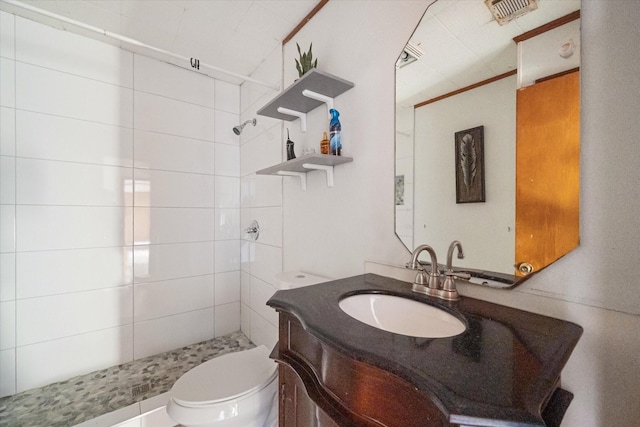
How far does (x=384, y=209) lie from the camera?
1.08m

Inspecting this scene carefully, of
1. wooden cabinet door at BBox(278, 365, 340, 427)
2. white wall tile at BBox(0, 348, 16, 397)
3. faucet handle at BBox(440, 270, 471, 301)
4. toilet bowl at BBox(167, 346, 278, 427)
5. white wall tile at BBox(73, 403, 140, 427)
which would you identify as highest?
faucet handle at BBox(440, 270, 471, 301)

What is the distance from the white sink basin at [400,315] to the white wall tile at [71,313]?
1.82 meters

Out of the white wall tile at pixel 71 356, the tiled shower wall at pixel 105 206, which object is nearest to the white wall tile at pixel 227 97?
the tiled shower wall at pixel 105 206

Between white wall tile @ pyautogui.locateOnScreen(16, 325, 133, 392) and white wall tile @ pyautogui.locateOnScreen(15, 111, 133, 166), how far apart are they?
1175 millimetres

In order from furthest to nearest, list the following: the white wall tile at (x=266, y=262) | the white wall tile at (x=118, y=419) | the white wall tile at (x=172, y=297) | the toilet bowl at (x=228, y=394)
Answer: the white wall tile at (x=172, y=297)
the white wall tile at (x=266, y=262)
the white wall tile at (x=118, y=419)
the toilet bowl at (x=228, y=394)

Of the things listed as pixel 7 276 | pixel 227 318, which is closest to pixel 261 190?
pixel 227 318

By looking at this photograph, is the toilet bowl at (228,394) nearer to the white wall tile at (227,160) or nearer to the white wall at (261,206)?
the white wall at (261,206)

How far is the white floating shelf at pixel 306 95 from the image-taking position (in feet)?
3.77

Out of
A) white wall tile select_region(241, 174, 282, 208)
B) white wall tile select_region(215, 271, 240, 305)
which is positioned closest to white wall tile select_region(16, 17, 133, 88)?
white wall tile select_region(241, 174, 282, 208)

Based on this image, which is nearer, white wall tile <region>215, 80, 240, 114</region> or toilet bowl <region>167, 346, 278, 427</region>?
toilet bowl <region>167, 346, 278, 427</region>

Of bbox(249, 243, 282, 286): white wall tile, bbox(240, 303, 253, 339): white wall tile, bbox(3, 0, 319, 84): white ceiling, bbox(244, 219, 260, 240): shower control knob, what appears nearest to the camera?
bbox(3, 0, 319, 84): white ceiling

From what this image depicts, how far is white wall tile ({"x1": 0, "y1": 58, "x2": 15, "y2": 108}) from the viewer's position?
58.9 inches

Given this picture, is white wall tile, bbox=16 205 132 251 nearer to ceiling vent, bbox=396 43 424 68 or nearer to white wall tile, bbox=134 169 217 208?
white wall tile, bbox=134 169 217 208

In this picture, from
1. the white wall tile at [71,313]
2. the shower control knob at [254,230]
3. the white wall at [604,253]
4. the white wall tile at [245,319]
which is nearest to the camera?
the white wall at [604,253]
